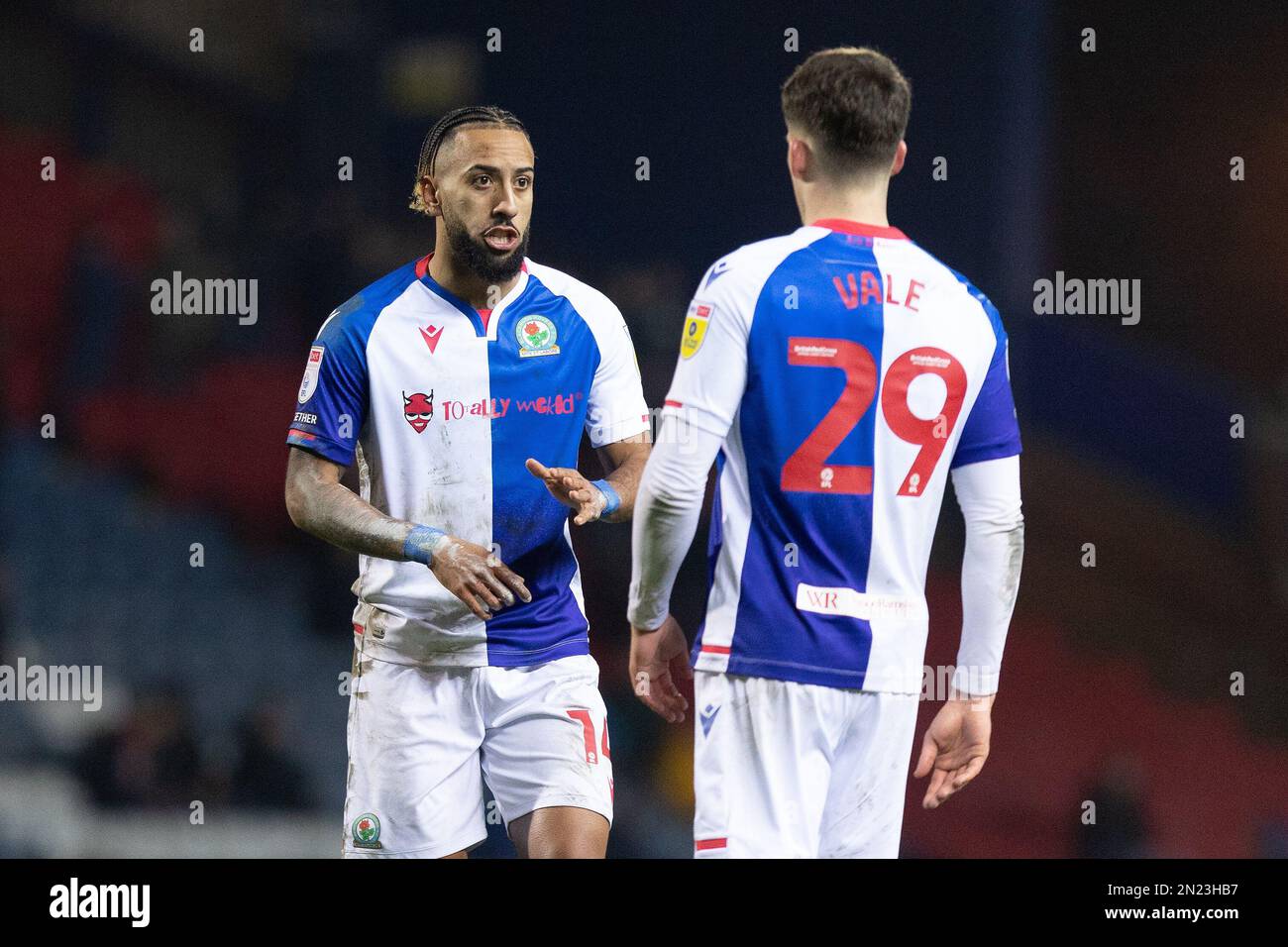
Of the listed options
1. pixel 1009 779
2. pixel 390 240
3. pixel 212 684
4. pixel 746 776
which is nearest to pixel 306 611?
pixel 212 684

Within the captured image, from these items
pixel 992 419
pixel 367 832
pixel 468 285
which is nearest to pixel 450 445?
pixel 468 285

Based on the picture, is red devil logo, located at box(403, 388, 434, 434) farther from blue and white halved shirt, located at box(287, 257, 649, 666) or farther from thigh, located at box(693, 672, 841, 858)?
thigh, located at box(693, 672, 841, 858)

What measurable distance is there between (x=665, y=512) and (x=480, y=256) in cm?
127

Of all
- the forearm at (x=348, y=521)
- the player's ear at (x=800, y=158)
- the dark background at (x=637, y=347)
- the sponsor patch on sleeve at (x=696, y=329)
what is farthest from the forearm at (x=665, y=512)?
the dark background at (x=637, y=347)

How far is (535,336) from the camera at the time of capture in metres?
4.35

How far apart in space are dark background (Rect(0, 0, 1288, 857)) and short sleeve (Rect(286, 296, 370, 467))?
111 inches

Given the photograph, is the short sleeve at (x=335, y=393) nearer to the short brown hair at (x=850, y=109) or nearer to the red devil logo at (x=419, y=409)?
the red devil logo at (x=419, y=409)

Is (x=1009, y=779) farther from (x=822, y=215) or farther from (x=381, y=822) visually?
(x=822, y=215)

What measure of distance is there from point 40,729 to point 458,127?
438 cm

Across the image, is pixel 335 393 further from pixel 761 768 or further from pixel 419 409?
pixel 761 768

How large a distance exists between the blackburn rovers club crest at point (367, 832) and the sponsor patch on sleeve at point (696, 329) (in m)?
1.56

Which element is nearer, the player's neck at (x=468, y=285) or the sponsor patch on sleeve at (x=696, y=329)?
the sponsor patch on sleeve at (x=696, y=329)

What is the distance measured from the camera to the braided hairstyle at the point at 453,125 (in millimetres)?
4387

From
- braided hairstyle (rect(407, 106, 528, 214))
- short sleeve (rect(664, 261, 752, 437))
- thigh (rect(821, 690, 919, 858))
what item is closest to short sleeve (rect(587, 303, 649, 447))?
braided hairstyle (rect(407, 106, 528, 214))
